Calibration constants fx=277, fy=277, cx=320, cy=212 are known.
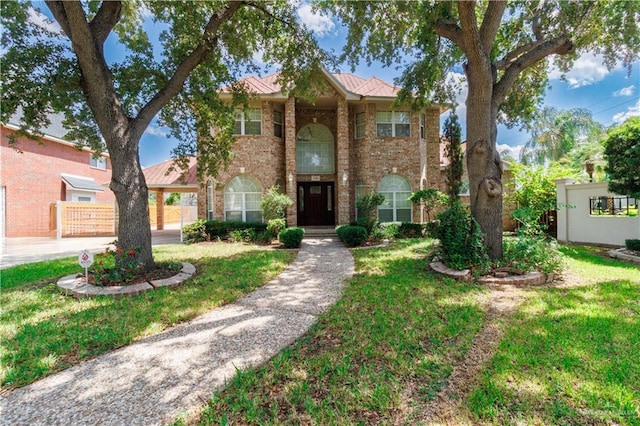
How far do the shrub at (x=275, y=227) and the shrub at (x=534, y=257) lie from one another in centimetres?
819

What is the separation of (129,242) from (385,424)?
254 inches

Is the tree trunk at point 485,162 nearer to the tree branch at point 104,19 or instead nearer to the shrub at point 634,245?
the shrub at point 634,245

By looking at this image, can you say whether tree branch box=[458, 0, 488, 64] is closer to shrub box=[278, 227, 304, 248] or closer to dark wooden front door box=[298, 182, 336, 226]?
shrub box=[278, 227, 304, 248]

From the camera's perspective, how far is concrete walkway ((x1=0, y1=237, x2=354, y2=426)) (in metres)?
2.33

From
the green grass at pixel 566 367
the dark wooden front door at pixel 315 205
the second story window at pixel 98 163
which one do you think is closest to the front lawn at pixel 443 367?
the green grass at pixel 566 367

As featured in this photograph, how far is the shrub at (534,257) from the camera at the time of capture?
609cm

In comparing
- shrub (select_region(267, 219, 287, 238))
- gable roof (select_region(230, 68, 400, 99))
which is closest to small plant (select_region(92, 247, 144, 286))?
shrub (select_region(267, 219, 287, 238))

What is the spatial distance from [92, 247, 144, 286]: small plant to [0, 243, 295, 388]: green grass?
652 millimetres

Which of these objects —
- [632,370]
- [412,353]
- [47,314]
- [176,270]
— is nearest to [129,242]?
[176,270]

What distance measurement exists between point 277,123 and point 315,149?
247 centimetres

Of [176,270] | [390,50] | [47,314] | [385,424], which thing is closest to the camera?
[385,424]

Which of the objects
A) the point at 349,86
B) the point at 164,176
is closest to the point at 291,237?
the point at 349,86

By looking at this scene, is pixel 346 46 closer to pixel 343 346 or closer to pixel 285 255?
pixel 285 255

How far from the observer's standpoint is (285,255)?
9227 millimetres
